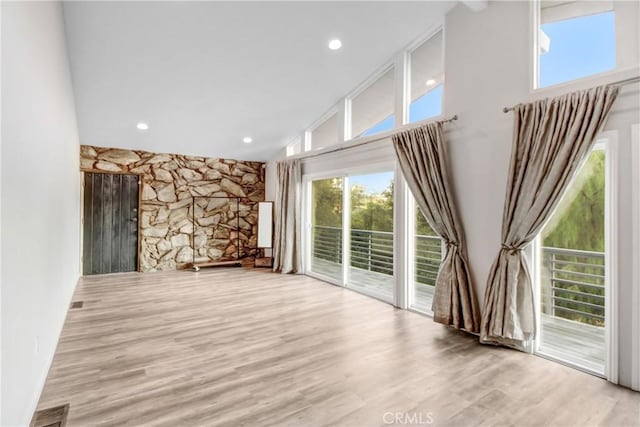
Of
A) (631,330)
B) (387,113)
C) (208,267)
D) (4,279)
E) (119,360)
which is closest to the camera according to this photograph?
(4,279)

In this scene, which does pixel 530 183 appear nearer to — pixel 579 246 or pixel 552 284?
pixel 579 246

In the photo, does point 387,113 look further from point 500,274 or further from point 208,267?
point 208,267

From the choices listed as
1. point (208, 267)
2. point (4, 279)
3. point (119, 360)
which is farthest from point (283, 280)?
point (4, 279)

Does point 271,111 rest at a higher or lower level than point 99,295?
higher

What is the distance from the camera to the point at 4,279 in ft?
4.62

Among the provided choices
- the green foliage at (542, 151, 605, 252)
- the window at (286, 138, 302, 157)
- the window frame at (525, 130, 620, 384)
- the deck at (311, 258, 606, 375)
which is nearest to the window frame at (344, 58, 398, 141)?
the window at (286, 138, 302, 157)

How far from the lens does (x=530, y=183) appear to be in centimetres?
268

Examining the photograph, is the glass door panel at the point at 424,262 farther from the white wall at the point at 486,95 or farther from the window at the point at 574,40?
the window at the point at 574,40

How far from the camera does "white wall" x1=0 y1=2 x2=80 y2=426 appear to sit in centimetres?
144

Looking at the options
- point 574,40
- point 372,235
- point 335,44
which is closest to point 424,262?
point 372,235

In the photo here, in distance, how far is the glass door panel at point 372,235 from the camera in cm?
440

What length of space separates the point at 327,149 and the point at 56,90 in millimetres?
3441

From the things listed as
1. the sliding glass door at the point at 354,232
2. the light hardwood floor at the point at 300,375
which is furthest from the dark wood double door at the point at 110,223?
the sliding glass door at the point at 354,232

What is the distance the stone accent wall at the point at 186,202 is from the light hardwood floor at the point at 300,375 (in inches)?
103
